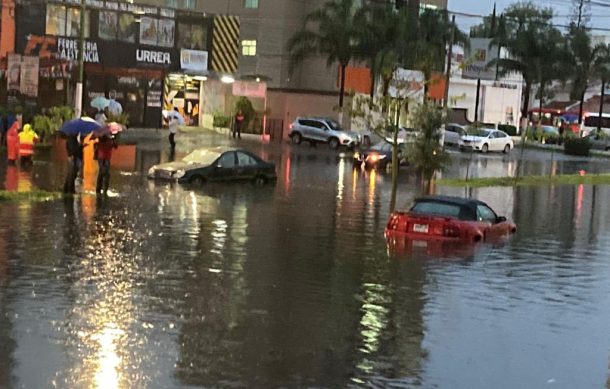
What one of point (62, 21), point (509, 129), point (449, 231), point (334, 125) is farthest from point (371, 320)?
point (509, 129)

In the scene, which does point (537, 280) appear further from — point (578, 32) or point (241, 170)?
point (578, 32)

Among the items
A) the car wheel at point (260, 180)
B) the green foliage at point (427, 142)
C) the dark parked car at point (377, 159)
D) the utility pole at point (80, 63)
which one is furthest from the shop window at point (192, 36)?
the green foliage at point (427, 142)

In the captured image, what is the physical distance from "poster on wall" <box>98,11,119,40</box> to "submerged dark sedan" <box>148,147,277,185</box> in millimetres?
25517

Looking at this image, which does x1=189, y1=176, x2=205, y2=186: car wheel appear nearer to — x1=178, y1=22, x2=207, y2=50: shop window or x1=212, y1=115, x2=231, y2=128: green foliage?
x1=178, y1=22, x2=207, y2=50: shop window

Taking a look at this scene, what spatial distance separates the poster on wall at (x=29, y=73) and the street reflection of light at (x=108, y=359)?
39.8 metres

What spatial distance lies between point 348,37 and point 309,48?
2.74 m

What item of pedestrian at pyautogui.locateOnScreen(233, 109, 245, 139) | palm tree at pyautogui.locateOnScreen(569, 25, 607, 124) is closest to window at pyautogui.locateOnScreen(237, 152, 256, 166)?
pedestrian at pyautogui.locateOnScreen(233, 109, 245, 139)

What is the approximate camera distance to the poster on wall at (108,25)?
57.4 meters

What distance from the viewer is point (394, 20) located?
64688 millimetres

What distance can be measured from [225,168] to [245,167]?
745mm

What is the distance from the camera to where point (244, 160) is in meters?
34.0

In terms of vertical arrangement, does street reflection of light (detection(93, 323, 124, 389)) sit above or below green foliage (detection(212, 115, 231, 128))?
below

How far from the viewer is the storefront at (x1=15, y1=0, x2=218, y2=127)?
5485 cm

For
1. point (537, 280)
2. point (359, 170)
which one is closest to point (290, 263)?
point (537, 280)
